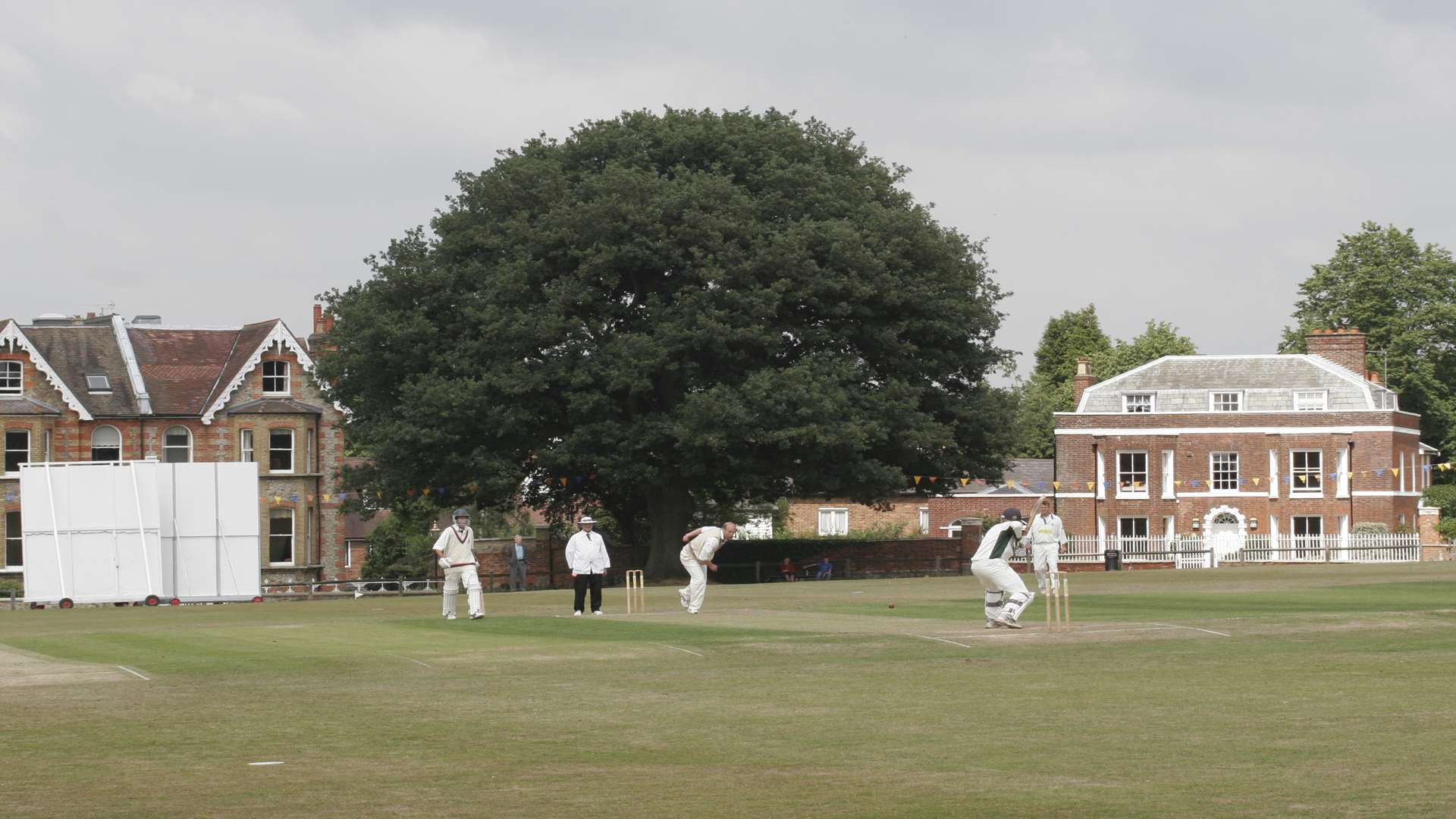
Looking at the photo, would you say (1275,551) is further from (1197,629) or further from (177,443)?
(1197,629)

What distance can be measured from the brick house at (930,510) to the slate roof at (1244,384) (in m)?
10.5

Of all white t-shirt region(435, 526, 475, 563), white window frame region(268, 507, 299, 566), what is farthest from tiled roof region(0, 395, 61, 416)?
white t-shirt region(435, 526, 475, 563)

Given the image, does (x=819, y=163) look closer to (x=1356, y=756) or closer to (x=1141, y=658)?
(x=1141, y=658)

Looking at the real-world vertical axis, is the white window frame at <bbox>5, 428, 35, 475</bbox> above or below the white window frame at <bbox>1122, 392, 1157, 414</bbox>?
below

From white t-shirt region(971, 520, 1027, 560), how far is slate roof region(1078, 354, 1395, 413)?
191ft

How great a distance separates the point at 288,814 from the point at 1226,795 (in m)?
5.36

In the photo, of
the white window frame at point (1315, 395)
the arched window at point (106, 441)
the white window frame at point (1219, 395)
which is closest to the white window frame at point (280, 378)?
the arched window at point (106, 441)

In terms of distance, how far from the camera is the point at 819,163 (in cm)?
5462

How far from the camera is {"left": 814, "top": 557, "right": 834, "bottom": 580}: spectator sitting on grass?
199 ft

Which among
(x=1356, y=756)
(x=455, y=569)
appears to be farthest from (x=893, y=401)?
(x=1356, y=756)

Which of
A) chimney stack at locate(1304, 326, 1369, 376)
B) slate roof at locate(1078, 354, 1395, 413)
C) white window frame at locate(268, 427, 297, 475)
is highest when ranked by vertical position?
chimney stack at locate(1304, 326, 1369, 376)

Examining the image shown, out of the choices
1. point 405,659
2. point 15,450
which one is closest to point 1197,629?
point 405,659

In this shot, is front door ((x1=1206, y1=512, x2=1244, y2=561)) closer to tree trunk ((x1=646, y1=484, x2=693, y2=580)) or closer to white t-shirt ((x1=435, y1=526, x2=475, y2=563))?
tree trunk ((x1=646, y1=484, x2=693, y2=580))

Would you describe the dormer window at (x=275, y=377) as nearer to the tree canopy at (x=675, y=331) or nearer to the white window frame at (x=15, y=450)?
the white window frame at (x=15, y=450)
